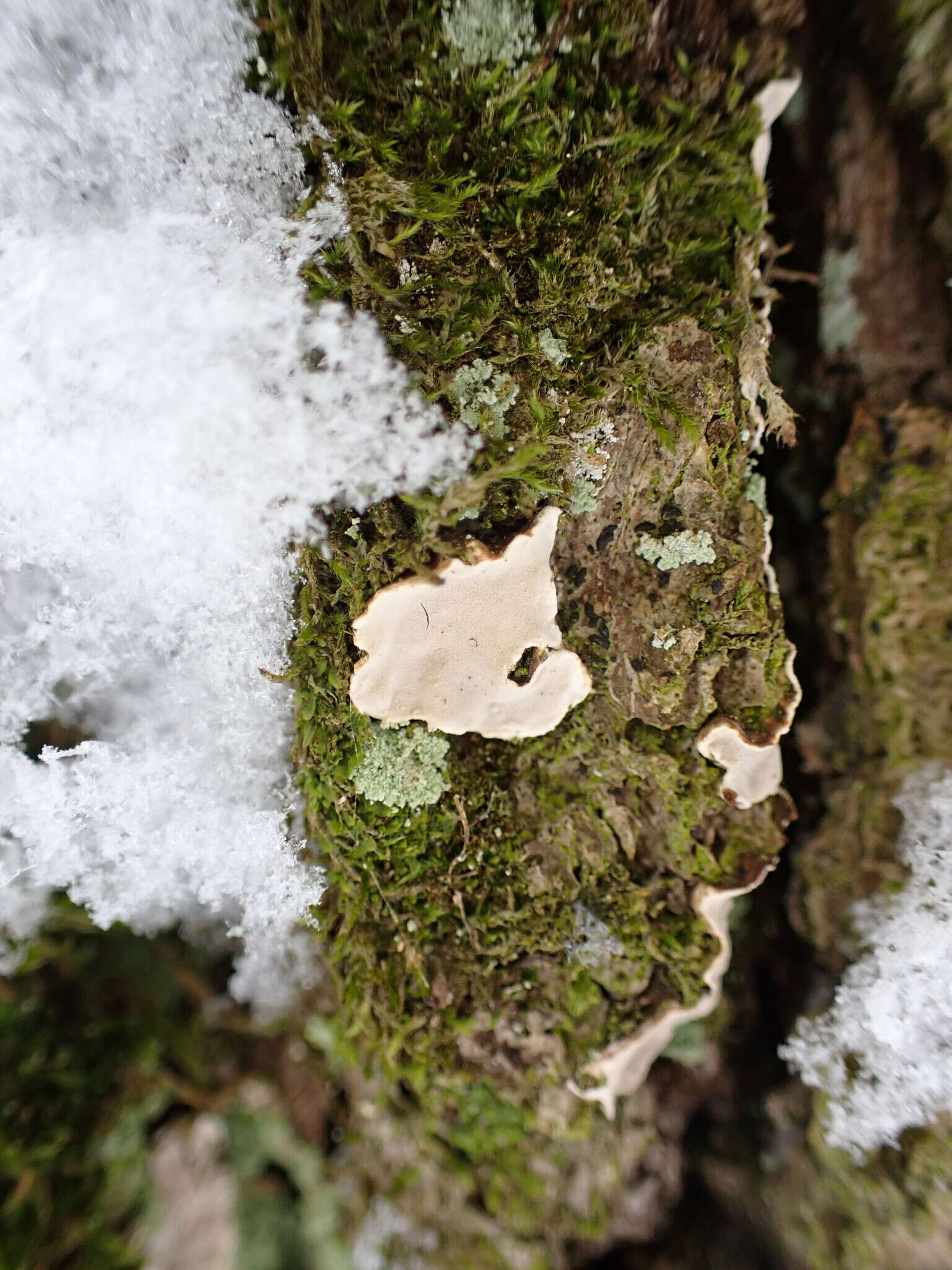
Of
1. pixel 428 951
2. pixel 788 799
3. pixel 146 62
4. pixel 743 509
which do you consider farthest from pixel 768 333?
pixel 428 951

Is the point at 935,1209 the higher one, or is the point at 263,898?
the point at 263,898

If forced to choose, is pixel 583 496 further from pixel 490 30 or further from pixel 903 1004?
pixel 903 1004

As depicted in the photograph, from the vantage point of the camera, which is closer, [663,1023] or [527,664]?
[527,664]

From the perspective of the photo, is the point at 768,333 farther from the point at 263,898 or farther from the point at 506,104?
the point at 263,898

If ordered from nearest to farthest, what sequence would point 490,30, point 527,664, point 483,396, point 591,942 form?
point 490,30 → point 483,396 → point 527,664 → point 591,942

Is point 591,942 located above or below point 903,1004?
above

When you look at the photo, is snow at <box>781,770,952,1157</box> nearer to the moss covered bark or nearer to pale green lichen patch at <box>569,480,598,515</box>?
the moss covered bark

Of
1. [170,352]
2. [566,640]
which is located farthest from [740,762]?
[170,352]
